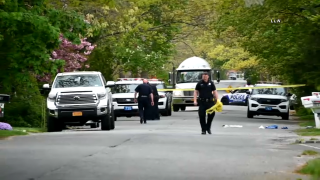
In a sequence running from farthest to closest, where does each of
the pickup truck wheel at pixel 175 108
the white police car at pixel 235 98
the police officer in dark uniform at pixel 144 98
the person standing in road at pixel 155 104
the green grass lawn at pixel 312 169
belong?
1. the white police car at pixel 235 98
2. the pickup truck wheel at pixel 175 108
3. the person standing in road at pixel 155 104
4. the police officer in dark uniform at pixel 144 98
5. the green grass lawn at pixel 312 169

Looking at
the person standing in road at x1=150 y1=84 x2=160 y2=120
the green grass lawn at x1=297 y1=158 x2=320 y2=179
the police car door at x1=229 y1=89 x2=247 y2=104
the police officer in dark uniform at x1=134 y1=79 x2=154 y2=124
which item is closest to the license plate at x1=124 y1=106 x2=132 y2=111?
the person standing in road at x1=150 y1=84 x2=160 y2=120

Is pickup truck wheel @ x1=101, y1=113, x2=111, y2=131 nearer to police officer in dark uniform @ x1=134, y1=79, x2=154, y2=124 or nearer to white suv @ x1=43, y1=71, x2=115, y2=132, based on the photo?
white suv @ x1=43, y1=71, x2=115, y2=132

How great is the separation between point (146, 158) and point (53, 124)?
11759 mm

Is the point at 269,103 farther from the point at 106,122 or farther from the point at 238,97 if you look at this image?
the point at 238,97

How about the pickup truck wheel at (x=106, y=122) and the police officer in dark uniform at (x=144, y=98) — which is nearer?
the pickup truck wheel at (x=106, y=122)

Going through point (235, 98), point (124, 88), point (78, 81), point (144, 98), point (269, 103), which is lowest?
point (235, 98)

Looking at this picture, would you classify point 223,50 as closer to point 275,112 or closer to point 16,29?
point 275,112

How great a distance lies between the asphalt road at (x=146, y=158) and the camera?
12.4 meters

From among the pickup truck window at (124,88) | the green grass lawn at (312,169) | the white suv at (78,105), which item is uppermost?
the pickup truck window at (124,88)

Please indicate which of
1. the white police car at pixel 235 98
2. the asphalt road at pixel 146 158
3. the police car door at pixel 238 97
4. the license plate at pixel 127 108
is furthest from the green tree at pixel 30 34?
the police car door at pixel 238 97

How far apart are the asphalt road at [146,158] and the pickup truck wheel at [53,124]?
523 centimetres

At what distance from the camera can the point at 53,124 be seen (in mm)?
26141

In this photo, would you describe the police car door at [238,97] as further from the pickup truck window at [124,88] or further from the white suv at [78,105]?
the white suv at [78,105]

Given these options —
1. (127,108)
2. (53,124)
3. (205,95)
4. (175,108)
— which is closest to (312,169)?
(205,95)
